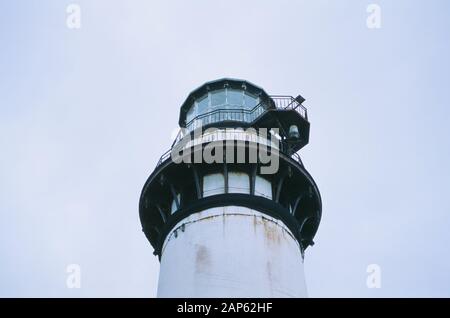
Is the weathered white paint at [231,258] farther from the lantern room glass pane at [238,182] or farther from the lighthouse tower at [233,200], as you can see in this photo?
the lantern room glass pane at [238,182]

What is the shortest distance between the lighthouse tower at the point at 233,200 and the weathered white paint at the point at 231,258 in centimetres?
3

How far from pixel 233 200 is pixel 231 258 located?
94.5 inches

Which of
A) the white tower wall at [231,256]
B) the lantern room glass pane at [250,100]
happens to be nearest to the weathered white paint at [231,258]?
the white tower wall at [231,256]

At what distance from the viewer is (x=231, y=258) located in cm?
1991

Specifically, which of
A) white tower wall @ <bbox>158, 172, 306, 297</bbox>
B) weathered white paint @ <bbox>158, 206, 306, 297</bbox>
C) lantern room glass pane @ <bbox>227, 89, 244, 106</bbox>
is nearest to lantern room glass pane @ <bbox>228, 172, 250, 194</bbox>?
white tower wall @ <bbox>158, 172, 306, 297</bbox>

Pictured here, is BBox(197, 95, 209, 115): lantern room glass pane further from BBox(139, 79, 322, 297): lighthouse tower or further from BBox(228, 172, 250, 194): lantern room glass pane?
BBox(228, 172, 250, 194): lantern room glass pane

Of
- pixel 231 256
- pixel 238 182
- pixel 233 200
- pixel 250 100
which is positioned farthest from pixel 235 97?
pixel 231 256

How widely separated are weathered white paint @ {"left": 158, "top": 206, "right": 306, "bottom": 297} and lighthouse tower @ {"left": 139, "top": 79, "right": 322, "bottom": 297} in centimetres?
3

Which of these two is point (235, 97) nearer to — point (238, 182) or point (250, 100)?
point (250, 100)

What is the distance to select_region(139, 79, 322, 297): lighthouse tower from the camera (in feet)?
65.2

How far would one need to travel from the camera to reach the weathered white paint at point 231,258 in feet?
63.6

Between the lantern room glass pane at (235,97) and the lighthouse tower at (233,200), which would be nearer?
the lighthouse tower at (233,200)

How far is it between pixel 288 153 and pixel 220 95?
4.48m
